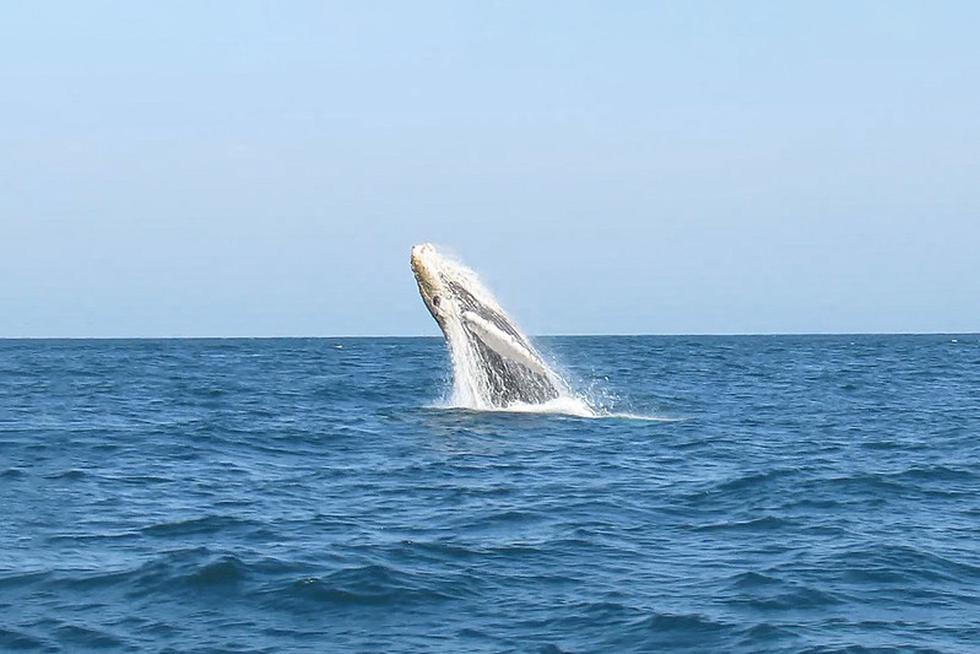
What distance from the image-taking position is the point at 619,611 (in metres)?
9.60

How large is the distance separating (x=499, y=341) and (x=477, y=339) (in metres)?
0.36

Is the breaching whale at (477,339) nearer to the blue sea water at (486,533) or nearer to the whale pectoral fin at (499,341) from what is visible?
the whale pectoral fin at (499,341)

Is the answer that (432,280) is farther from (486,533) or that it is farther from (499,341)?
(486,533)

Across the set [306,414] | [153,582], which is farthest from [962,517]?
[306,414]

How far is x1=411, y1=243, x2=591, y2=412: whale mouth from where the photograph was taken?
2041cm

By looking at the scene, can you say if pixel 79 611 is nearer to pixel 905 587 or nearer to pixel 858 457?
pixel 905 587

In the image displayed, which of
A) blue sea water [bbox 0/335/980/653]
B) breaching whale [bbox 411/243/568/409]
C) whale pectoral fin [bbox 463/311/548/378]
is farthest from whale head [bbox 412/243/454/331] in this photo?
blue sea water [bbox 0/335/980/653]

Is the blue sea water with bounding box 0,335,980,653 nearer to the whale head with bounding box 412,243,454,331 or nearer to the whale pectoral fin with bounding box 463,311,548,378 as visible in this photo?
the whale pectoral fin with bounding box 463,311,548,378

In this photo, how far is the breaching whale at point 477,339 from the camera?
20.4m

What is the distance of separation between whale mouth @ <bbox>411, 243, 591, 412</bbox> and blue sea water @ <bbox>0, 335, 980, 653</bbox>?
0.88 metres

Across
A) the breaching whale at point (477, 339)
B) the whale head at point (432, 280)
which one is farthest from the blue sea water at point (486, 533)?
the whale head at point (432, 280)

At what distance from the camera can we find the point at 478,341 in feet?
68.0

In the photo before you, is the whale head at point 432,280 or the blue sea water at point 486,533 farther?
the whale head at point 432,280

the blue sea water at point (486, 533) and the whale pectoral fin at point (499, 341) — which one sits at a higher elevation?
the whale pectoral fin at point (499, 341)
